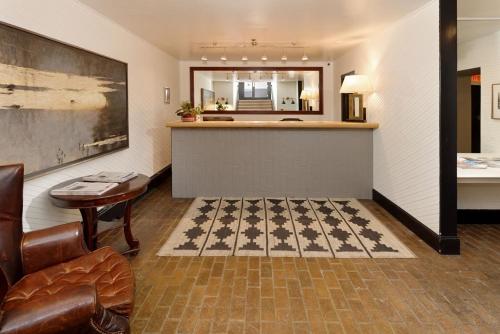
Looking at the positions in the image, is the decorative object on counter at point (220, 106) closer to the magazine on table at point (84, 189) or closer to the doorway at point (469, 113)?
the doorway at point (469, 113)

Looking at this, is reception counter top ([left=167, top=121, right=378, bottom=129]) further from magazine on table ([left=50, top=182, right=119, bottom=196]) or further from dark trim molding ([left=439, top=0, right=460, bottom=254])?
magazine on table ([left=50, top=182, right=119, bottom=196])

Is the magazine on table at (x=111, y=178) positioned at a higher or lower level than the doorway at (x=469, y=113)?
lower

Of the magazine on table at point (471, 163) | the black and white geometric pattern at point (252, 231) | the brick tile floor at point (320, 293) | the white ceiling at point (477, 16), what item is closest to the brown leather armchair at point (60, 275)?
the brick tile floor at point (320, 293)

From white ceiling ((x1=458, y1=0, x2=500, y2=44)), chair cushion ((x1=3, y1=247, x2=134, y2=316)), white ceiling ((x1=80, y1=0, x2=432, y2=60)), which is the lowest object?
chair cushion ((x1=3, y1=247, x2=134, y2=316))

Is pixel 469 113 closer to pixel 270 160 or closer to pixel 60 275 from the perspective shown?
pixel 270 160

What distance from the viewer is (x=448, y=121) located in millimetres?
3070

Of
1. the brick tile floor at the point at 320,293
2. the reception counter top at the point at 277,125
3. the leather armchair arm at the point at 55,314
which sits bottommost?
the brick tile floor at the point at 320,293

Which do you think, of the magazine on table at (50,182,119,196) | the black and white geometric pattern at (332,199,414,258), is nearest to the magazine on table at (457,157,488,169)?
the black and white geometric pattern at (332,199,414,258)

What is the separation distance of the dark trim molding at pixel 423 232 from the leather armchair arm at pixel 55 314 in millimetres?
2900

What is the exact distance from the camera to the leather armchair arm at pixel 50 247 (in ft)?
6.20

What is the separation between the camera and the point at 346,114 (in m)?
6.63

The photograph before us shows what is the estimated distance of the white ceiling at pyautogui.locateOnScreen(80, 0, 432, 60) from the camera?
3.46 m

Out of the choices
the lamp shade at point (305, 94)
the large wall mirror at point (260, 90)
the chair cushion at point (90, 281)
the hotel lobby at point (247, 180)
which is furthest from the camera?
the lamp shade at point (305, 94)

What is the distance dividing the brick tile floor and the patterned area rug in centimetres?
17
